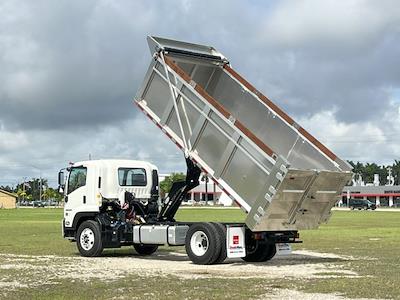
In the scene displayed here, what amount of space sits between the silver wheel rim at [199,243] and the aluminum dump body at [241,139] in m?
1.41

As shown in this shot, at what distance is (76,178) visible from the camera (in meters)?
22.1

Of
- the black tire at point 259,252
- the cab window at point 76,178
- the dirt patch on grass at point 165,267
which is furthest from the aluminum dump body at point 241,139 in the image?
the cab window at point 76,178

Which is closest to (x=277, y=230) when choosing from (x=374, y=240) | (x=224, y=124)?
(x=224, y=124)

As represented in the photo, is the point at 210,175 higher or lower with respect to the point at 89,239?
higher

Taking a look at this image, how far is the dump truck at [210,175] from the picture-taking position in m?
17.6

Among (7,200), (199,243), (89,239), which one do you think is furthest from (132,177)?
(7,200)

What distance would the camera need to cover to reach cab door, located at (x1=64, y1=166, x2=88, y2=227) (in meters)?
21.8

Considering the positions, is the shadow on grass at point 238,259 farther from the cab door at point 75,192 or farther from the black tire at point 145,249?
the cab door at point 75,192

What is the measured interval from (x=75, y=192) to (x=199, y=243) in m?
5.21

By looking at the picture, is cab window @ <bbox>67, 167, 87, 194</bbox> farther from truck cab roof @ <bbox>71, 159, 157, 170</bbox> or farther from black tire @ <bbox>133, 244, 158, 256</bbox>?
black tire @ <bbox>133, 244, 158, 256</bbox>

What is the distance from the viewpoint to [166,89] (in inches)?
761

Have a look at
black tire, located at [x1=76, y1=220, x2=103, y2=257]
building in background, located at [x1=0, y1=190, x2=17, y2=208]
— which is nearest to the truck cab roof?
black tire, located at [x1=76, y1=220, x2=103, y2=257]

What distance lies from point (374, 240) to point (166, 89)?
45.4 feet

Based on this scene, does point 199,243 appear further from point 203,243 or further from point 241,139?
point 241,139
